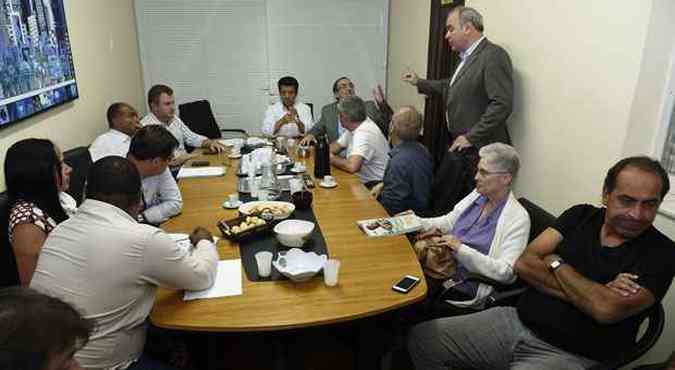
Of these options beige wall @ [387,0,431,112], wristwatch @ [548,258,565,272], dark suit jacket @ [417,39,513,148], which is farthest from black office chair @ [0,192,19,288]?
beige wall @ [387,0,431,112]

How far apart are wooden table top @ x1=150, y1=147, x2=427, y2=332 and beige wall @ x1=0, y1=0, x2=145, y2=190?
4.14ft

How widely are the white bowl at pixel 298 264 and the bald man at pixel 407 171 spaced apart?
92cm

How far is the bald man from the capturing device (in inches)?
102

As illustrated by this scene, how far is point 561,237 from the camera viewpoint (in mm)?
1747

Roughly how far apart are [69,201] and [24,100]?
0.85 metres

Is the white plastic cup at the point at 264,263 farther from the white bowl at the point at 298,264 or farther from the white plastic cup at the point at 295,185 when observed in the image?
the white plastic cup at the point at 295,185

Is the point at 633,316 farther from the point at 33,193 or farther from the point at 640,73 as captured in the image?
the point at 33,193

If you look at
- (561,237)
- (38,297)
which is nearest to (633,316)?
(561,237)

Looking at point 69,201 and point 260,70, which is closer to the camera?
point 69,201

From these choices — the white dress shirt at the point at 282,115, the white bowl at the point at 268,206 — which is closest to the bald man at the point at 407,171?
the white bowl at the point at 268,206

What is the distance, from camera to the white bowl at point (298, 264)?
1636 millimetres

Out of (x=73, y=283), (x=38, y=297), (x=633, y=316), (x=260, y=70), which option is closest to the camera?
(x=38, y=297)

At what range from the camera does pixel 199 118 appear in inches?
183

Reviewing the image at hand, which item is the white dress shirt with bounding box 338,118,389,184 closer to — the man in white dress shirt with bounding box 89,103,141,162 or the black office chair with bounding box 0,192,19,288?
the man in white dress shirt with bounding box 89,103,141,162
